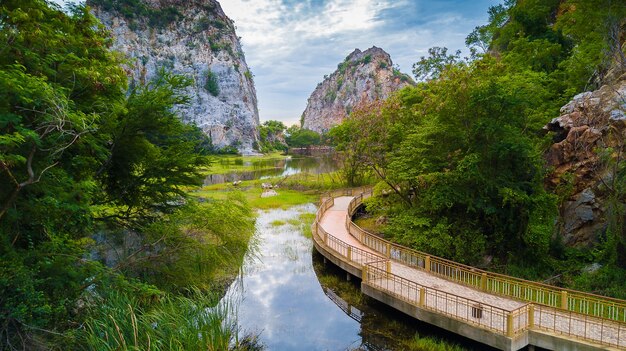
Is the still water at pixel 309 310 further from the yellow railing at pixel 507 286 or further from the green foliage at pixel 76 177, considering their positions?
the green foliage at pixel 76 177

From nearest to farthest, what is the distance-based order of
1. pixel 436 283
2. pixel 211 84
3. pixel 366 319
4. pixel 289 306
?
pixel 366 319, pixel 436 283, pixel 289 306, pixel 211 84

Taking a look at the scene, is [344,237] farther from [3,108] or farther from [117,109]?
[3,108]

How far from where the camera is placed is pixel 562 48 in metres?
35.3

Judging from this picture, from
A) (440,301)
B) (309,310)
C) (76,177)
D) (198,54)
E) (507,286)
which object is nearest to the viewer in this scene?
(76,177)

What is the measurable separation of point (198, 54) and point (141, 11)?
22.5 meters

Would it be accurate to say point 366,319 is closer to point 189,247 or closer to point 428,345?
point 428,345

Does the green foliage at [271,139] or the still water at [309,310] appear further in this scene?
the green foliage at [271,139]

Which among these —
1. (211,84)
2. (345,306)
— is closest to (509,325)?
(345,306)

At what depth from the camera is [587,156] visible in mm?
18453

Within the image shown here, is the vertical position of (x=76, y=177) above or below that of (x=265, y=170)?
above

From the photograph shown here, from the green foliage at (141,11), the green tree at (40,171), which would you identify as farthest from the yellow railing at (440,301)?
the green foliage at (141,11)

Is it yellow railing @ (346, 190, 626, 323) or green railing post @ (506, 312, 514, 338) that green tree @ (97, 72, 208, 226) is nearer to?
yellow railing @ (346, 190, 626, 323)

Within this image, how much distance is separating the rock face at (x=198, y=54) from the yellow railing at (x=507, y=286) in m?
108

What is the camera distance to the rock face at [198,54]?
4835 inches
